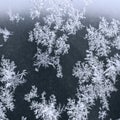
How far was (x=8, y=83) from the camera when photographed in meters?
3.30

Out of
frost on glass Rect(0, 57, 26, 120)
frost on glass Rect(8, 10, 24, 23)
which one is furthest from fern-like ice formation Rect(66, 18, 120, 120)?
frost on glass Rect(8, 10, 24, 23)

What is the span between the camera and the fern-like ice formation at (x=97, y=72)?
3.35m

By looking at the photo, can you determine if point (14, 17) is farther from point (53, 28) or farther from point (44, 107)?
point (44, 107)

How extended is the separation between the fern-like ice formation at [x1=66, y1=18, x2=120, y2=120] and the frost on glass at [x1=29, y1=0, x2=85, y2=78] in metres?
0.18

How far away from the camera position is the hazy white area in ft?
11.9

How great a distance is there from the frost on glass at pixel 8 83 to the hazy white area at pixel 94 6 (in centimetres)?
56

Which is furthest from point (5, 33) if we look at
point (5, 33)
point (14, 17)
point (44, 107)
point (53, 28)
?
point (44, 107)

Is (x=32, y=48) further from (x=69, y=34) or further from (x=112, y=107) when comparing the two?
(x=112, y=107)

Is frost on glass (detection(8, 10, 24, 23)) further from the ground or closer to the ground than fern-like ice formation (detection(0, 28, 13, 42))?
further from the ground

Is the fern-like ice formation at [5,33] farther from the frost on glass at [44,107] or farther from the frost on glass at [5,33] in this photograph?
the frost on glass at [44,107]

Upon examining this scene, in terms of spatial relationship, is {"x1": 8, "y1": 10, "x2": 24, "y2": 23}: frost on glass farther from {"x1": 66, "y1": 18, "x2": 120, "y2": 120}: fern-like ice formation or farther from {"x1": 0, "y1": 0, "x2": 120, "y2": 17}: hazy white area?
{"x1": 66, "y1": 18, "x2": 120, "y2": 120}: fern-like ice formation

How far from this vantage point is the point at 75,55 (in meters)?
3.51

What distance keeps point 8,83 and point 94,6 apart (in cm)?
117

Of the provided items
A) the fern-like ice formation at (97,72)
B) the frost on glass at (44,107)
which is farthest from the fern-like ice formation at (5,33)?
the fern-like ice formation at (97,72)
